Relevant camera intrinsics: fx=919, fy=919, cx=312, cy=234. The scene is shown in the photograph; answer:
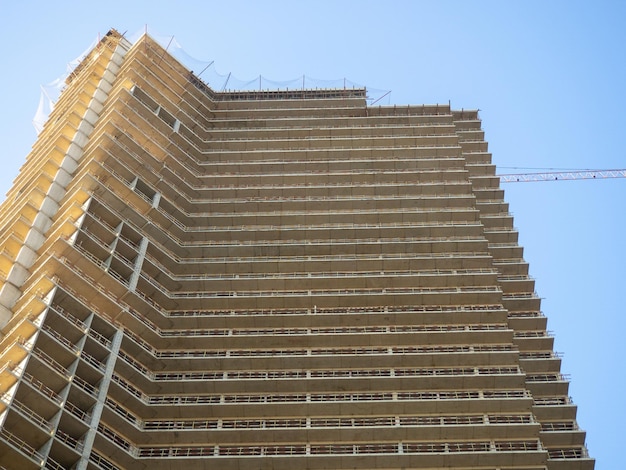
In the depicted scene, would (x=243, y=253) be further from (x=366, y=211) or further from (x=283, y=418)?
(x=283, y=418)

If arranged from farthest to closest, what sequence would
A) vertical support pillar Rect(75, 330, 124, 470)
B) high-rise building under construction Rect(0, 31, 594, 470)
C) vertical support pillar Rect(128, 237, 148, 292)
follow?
vertical support pillar Rect(128, 237, 148, 292)
high-rise building under construction Rect(0, 31, 594, 470)
vertical support pillar Rect(75, 330, 124, 470)

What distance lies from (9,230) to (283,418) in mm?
21933

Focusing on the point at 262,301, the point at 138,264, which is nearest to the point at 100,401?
the point at 138,264

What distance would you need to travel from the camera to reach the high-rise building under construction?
50750mm

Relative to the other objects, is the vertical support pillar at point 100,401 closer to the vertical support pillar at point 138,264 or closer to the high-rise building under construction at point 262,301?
the high-rise building under construction at point 262,301

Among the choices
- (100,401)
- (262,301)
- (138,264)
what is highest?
(138,264)

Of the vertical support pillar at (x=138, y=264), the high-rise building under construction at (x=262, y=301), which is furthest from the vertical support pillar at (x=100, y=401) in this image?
the vertical support pillar at (x=138, y=264)

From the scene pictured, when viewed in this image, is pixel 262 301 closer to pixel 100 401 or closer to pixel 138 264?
pixel 138 264

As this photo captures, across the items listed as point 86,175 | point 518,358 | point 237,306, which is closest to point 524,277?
point 518,358

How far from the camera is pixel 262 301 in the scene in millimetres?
60750

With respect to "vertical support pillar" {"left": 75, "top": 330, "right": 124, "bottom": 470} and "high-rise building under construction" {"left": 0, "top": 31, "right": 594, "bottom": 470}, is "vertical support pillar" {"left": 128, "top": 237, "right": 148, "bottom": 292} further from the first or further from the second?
"vertical support pillar" {"left": 75, "top": 330, "right": 124, "bottom": 470}

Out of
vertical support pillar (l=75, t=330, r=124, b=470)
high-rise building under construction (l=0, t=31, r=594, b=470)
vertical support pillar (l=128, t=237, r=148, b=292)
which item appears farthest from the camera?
vertical support pillar (l=128, t=237, r=148, b=292)

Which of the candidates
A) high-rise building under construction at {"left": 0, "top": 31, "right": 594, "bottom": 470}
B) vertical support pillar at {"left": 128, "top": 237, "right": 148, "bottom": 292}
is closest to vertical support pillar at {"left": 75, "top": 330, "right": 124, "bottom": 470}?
high-rise building under construction at {"left": 0, "top": 31, "right": 594, "bottom": 470}

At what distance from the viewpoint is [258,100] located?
8538 centimetres
